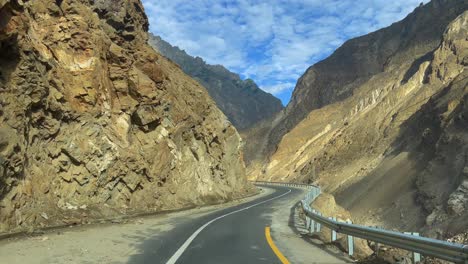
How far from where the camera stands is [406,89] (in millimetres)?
77375

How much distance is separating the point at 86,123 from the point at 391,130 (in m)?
55.8

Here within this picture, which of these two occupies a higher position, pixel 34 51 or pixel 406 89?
pixel 406 89

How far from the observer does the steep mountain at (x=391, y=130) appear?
138 feet

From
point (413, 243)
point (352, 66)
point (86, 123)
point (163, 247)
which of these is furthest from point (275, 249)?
point (352, 66)

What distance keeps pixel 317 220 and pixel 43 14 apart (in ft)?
53.1

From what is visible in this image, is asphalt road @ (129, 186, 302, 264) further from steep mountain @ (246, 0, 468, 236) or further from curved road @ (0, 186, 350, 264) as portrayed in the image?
steep mountain @ (246, 0, 468, 236)

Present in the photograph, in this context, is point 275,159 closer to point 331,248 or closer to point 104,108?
point 104,108

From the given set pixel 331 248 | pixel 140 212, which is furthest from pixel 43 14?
pixel 331 248

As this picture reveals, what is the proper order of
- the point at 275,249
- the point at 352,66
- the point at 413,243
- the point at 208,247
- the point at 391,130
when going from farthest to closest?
the point at 352,66
the point at 391,130
the point at 208,247
the point at 275,249
the point at 413,243

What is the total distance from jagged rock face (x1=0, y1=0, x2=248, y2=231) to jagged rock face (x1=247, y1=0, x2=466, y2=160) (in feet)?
281

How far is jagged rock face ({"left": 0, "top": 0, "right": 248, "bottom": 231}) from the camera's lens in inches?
651

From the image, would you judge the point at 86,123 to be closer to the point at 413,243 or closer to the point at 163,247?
the point at 163,247

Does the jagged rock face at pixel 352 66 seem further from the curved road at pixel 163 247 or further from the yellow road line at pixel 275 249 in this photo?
the curved road at pixel 163 247

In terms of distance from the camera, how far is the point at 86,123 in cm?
2266
